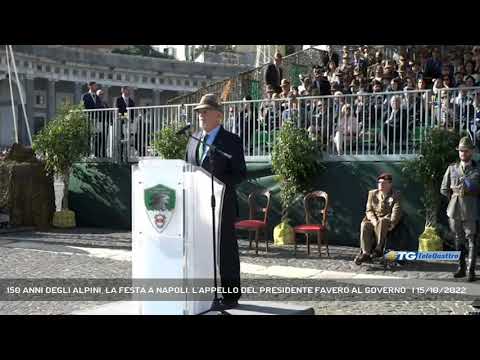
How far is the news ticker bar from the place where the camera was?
26.7ft

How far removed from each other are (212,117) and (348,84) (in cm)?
977

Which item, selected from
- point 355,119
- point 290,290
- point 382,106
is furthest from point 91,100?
point 290,290

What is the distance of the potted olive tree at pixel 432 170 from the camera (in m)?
10.6

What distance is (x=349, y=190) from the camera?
477 inches

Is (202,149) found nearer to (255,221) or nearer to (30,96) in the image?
(255,221)

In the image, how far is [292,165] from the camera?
1212 cm

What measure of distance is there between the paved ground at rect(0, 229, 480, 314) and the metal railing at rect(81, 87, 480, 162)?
75.8 inches

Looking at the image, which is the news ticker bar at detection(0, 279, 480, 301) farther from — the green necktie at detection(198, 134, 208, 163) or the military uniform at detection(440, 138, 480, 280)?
the green necktie at detection(198, 134, 208, 163)

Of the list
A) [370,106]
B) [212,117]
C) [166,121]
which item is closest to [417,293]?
[212,117]

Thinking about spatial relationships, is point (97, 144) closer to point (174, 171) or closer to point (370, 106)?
point (370, 106)

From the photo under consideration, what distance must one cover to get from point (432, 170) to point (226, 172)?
5.35m

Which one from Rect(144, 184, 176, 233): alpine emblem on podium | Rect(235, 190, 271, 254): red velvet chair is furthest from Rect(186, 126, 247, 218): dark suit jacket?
Rect(235, 190, 271, 254): red velvet chair

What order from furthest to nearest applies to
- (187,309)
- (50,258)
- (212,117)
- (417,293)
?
(50,258), (417,293), (212,117), (187,309)

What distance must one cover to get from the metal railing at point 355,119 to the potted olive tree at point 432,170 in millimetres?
359
